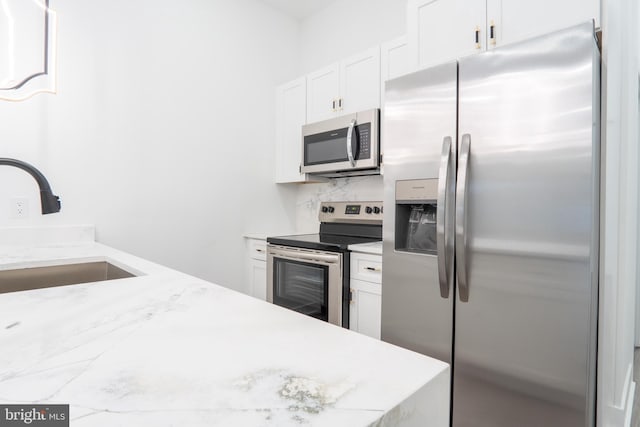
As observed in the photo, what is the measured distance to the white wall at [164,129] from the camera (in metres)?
2.22

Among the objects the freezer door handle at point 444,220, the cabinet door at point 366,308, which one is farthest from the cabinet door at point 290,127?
the freezer door handle at point 444,220

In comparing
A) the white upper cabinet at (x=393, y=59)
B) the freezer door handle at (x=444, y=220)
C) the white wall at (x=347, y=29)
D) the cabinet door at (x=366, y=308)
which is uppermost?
the white wall at (x=347, y=29)

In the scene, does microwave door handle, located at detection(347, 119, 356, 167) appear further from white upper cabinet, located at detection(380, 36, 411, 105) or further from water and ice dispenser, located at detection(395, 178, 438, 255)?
water and ice dispenser, located at detection(395, 178, 438, 255)

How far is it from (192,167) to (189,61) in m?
0.83

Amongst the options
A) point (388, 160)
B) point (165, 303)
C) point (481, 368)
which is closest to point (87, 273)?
point (165, 303)

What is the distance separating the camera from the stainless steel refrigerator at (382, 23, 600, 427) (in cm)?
131

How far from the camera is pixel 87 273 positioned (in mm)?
1605

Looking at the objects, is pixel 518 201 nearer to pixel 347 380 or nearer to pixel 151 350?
pixel 347 380

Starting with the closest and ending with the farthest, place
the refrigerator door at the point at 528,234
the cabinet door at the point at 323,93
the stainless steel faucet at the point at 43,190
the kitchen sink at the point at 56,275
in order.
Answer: the refrigerator door at the point at 528,234 → the kitchen sink at the point at 56,275 → the stainless steel faucet at the point at 43,190 → the cabinet door at the point at 323,93

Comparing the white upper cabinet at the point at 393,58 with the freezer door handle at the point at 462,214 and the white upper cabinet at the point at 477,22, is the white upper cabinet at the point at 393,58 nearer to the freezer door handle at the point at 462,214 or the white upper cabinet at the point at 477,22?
the white upper cabinet at the point at 477,22

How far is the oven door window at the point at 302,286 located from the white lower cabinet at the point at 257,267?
1.00 feet

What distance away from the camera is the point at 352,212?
2.90 m

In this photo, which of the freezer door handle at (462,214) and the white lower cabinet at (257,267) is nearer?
the freezer door handle at (462,214)

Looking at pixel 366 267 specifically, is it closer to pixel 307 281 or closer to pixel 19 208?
pixel 307 281
